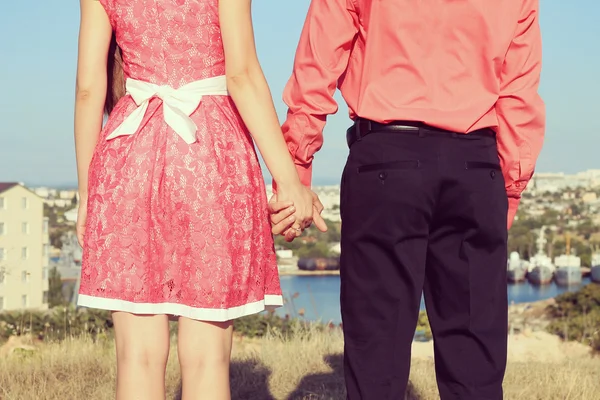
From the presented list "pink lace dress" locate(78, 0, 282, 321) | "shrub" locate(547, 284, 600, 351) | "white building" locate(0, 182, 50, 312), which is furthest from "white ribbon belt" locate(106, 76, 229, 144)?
"shrub" locate(547, 284, 600, 351)

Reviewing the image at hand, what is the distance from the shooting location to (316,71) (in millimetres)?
2875

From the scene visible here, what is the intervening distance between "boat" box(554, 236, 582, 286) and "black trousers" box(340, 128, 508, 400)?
999 inches

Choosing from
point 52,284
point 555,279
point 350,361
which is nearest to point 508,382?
point 350,361

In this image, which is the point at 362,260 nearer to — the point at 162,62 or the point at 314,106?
the point at 314,106

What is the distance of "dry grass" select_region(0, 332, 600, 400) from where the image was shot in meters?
4.90

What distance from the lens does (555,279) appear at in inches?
1127

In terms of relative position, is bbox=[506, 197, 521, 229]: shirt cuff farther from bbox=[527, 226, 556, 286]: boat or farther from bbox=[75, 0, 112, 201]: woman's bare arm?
bbox=[527, 226, 556, 286]: boat

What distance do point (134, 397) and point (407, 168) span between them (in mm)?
1121

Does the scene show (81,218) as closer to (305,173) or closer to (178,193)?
(178,193)

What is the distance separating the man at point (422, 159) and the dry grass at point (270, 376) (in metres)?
1.85

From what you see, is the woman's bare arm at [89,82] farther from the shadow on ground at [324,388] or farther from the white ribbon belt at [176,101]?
the shadow on ground at [324,388]

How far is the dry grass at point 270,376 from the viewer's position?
4.90 meters

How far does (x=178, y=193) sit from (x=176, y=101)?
0.31 meters

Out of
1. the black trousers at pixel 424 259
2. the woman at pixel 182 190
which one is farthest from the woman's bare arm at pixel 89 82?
the black trousers at pixel 424 259
